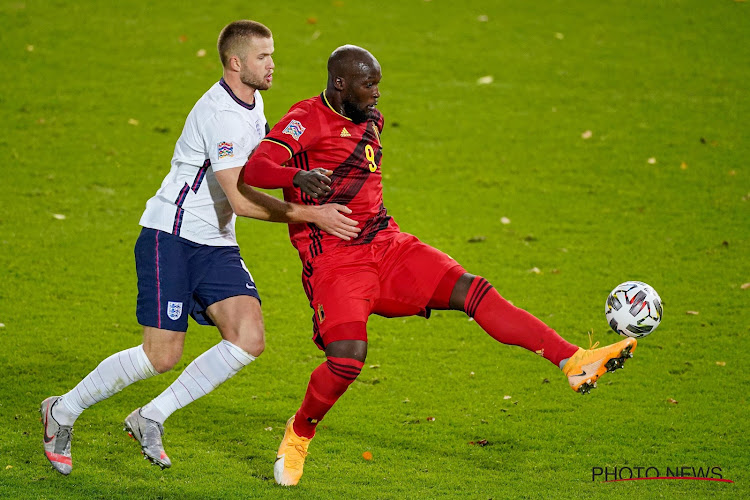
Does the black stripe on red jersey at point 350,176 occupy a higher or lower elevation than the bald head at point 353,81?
lower

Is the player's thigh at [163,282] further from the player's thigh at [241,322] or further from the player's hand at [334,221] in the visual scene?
the player's hand at [334,221]

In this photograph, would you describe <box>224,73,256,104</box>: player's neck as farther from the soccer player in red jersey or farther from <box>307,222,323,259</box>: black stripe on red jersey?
<box>307,222,323,259</box>: black stripe on red jersey

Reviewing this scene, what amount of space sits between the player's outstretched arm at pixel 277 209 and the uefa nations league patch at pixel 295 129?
32cm

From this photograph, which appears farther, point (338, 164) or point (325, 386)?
point (338, 164)

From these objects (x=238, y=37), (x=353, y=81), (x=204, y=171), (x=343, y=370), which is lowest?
(x=343, y=370)

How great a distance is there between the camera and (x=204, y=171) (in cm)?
497

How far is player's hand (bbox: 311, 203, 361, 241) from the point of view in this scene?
479cm

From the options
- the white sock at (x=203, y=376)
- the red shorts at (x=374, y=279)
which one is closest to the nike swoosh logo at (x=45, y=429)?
the white sock at (x=203, y=376)

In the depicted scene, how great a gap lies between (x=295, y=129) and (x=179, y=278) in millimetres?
982

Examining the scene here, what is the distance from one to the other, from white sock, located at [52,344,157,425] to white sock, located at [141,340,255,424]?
0.16 m

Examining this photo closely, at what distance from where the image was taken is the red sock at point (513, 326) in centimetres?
469

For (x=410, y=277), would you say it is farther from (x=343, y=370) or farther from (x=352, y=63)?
(x=352, y=63)

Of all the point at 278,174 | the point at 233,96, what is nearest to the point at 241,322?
the point at 278,174

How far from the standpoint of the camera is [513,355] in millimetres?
6883
